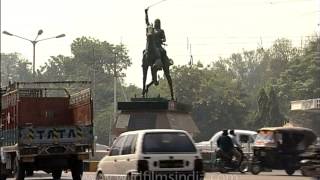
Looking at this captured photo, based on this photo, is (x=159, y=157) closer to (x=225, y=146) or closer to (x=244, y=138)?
(x=225, y=146)

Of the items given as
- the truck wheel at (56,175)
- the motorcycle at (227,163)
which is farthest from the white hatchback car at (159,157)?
the motorcycle at (227,163)

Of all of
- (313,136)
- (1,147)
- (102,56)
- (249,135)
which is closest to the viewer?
(1,147)

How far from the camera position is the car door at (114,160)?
1516cm

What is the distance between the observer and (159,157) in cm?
1418

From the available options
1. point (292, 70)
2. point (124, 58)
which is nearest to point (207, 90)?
point (292, 70)

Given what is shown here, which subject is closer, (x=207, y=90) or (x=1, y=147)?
(x=1, y=147)

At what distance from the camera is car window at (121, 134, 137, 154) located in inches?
575

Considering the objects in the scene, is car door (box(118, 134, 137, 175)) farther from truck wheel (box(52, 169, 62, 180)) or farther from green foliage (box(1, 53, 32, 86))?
green foliage (box(1, 53, 32, 86))

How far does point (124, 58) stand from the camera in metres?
107

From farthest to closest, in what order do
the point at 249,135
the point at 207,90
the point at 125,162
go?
the point at 207,90, the point at 249,135, the point at 125,162

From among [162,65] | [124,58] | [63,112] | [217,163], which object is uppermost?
[124,58]

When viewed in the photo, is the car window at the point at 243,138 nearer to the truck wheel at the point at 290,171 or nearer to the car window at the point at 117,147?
the truck wheel at the point at 290,171

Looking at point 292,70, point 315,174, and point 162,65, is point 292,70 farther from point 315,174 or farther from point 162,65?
point 315,174

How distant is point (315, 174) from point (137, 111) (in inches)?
392
